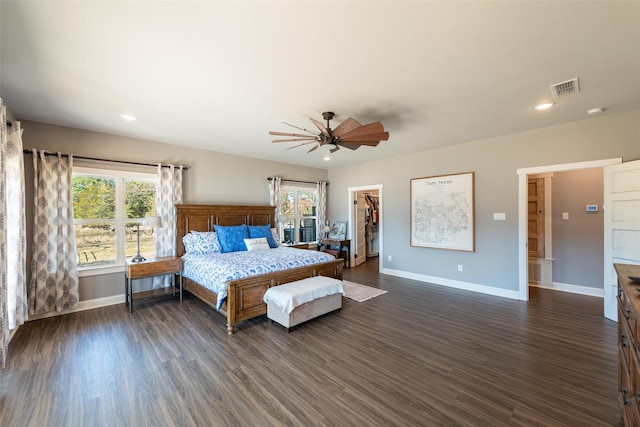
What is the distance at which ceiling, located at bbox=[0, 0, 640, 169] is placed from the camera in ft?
5.32

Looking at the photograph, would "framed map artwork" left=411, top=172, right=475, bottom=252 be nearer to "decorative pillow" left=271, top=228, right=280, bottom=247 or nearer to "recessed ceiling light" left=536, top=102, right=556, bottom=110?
"recessed ceiling light" left=536, top=102, right=556, bottom=110

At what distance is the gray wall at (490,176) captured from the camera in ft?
11.2

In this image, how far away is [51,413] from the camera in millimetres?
1831

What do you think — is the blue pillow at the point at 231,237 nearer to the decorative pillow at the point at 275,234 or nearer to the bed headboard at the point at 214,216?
the bed headboard at the point at 214,216

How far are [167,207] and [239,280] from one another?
229 centimetres

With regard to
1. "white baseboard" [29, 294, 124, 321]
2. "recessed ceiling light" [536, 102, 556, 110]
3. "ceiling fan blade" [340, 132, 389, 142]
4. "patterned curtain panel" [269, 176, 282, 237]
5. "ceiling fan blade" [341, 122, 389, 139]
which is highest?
"recessed ceiling light" [536, 102, 556, 110]

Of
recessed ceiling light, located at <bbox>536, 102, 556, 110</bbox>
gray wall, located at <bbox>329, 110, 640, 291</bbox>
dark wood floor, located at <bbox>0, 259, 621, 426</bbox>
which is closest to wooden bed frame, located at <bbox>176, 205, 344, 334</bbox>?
dark wood floor, located at <bbox>0, 259, 621, 426</bbox>

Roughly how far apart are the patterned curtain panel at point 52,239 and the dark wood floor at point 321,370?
0.35 metres

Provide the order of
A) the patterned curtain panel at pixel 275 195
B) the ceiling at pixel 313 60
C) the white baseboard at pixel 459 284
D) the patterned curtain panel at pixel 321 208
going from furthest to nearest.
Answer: the patterned curtain panel at pixel 321 208 < the patterned curtain panel at pixel 275 195 < the white baseboard at pixel 459 284 < the ceiling at pixel 313 60

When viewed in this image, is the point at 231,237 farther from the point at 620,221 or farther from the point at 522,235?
the point at 620,221

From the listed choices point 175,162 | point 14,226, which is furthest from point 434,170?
point 14,226

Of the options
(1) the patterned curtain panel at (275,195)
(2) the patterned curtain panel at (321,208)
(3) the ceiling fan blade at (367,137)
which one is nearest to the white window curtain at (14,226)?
(3) the ceiling fan blade at (367,137)

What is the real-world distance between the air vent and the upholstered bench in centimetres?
319

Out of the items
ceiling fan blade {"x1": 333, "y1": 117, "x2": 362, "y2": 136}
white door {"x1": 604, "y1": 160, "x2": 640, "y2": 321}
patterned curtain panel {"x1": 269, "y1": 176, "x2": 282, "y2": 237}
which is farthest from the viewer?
patterned curtain panel {"x1": 269, "y1": 176, "x2": 282, "y2": 237}
